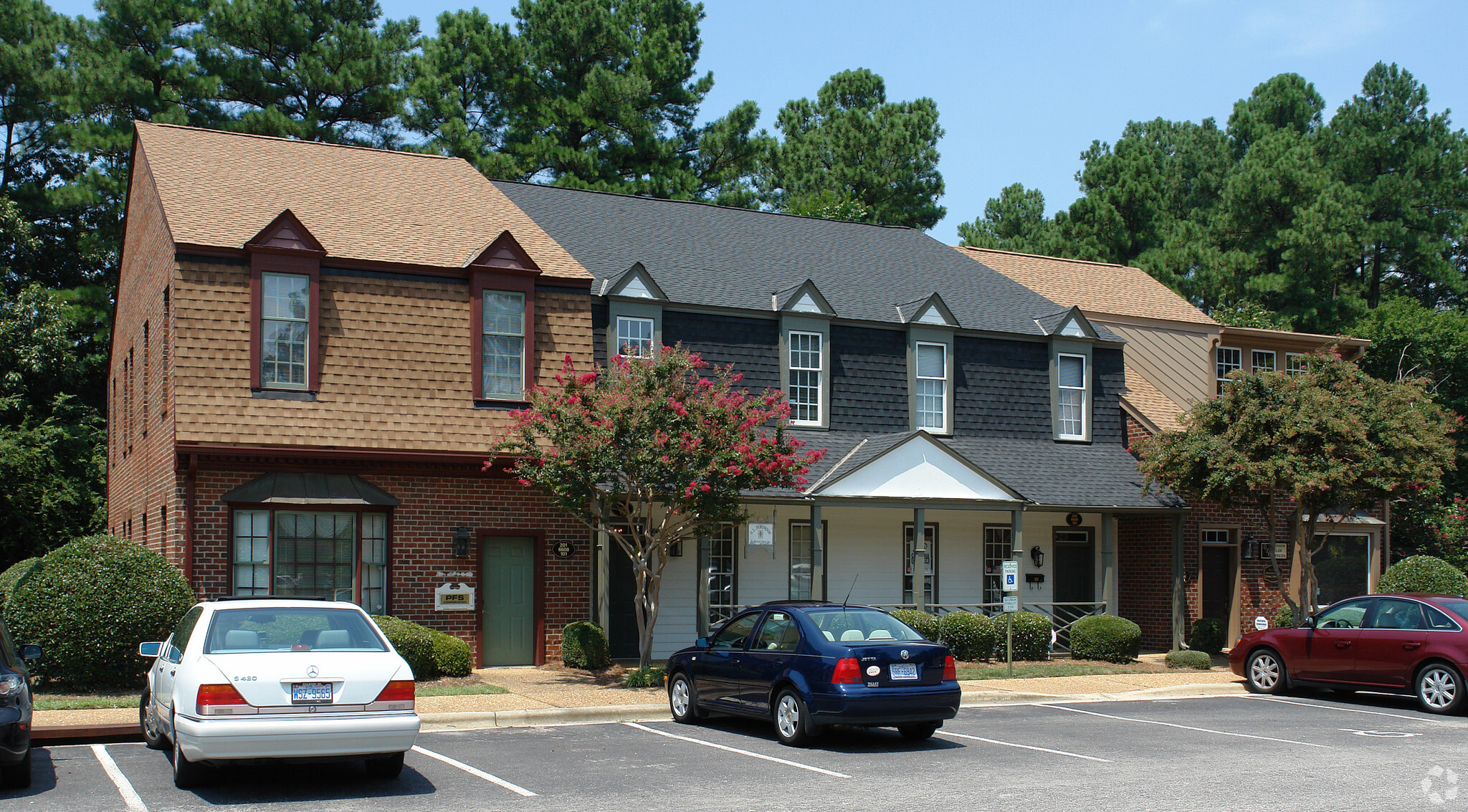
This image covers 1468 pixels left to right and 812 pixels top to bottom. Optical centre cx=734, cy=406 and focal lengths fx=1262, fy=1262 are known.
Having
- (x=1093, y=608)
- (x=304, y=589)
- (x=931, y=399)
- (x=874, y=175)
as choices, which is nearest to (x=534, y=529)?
(x=304, y=589)

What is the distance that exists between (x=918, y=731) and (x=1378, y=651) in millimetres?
7393

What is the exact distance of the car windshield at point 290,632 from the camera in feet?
33.2

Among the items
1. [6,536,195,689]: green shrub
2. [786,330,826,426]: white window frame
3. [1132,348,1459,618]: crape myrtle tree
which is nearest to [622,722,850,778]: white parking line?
[6,536,195,689]: green shrub

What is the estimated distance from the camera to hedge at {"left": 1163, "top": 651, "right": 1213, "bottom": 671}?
21.3 metres

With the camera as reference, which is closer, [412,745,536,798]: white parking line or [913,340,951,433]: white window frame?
[412,745,536,798]: white parking line

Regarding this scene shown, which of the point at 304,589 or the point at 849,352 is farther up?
the point at 849,352

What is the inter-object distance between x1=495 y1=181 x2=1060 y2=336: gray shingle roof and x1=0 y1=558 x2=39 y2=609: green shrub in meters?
9.45

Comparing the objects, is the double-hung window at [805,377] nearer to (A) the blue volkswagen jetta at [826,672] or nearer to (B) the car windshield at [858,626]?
(A) the blue volkswagen jetta at [826,672]

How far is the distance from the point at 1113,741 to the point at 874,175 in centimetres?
3636

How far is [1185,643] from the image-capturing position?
23.9m

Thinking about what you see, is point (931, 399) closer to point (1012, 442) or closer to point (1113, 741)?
point (1012, 442)

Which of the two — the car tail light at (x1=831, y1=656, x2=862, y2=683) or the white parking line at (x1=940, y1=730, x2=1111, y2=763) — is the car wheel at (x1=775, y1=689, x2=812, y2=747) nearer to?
the car tail light at (x1=831, y1=656, x2=862, y2=683)

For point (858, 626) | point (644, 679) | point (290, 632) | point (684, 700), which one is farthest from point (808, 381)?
point (290, 632)

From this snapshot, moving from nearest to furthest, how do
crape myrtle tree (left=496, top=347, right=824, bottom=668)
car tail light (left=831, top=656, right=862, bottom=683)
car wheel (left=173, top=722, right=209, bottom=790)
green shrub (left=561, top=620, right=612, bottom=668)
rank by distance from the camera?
car wheel (left=173, top=722, right=209, bottom=790)
car tail light (left=831, top=656, right=862, bottom=683)
crape myrtle tree (left=496, top=347, right=824, bottom=668)
green shrub (left=561, top=620, right=612, bottom=668)
